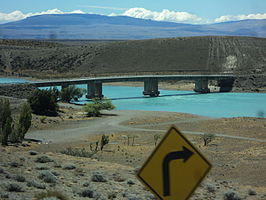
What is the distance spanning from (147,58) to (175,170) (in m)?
98.4

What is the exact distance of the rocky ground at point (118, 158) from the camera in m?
15.2

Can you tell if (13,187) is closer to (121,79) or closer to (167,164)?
(167,164)

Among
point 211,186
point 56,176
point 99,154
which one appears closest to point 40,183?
point 56,176

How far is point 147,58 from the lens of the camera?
339ft

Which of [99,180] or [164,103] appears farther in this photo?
[164,103]

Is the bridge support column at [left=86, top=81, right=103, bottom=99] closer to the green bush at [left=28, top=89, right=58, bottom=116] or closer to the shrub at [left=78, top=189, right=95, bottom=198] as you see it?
the green bush at [left=28, top=89, right=58, bottom=116]

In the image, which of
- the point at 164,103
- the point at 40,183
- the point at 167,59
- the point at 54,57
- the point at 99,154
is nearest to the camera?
the point at 40,183

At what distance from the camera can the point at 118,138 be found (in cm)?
3397

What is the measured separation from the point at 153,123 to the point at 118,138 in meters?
8.40

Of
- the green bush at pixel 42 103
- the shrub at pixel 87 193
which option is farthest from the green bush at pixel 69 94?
the shrub at pixel 87 193

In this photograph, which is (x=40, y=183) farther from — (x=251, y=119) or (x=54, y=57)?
(x=54, y=57)

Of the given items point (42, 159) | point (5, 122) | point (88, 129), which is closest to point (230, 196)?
point (42, 159)

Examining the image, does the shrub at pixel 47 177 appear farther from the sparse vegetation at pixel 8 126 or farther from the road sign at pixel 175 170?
the road sign at pixel 175 170

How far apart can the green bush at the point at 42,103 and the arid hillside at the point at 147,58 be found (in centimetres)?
4804
